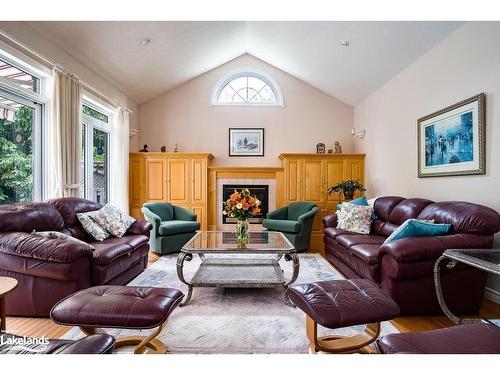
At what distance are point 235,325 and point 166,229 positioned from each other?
2411 millimetres

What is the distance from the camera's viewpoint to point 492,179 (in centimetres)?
269

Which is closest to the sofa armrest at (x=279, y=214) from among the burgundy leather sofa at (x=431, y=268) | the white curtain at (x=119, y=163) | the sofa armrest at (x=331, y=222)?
the sofa armrest at (x=331, y=222)

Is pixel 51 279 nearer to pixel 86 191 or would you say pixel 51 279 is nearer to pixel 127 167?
pixel 86 191

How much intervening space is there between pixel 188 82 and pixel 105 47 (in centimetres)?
235

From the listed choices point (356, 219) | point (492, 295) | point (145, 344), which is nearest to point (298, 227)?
point (356, 219)

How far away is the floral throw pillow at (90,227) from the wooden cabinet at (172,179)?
2307 millimetres

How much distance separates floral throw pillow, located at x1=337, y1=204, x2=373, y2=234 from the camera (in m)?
3.72

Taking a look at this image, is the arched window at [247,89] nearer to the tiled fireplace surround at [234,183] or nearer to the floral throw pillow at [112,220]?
the tiled fireplace surround at [234,183]

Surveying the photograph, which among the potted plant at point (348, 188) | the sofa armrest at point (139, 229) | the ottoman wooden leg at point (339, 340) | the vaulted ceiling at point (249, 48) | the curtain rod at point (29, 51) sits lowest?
the ottoman wooden leg at point (339, 340)

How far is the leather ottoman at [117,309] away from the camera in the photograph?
1.44 m

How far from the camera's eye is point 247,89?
6.13 meters

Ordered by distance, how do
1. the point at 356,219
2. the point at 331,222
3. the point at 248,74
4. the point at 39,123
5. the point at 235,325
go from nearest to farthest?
1. the point at 235,325
2. the point at 39,123
3. the point at 356,219
4. the point at 331,222
5. the point at 248,74

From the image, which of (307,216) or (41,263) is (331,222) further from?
(41,263)
